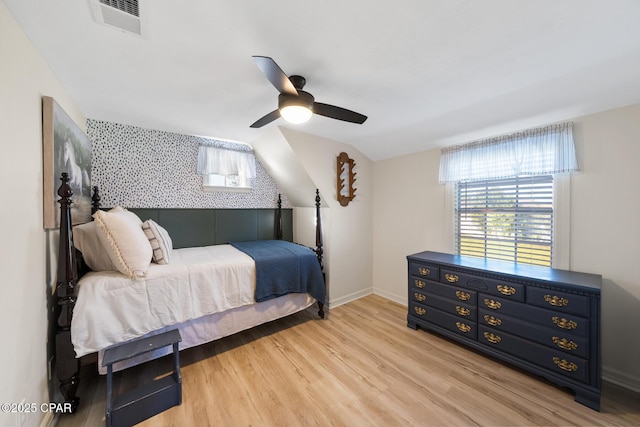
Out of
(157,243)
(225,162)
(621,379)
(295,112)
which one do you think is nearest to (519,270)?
(621,379)

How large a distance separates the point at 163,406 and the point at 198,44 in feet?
7.58

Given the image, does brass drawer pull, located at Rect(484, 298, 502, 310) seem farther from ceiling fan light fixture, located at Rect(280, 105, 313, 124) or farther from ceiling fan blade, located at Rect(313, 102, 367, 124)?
ceiling fan light fixture, located at Rect(280, 105, 313, 124)

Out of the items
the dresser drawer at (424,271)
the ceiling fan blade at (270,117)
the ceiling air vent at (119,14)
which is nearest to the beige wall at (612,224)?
the dresser drawer at (424,271)

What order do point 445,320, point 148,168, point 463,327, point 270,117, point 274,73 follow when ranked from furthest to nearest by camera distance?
point 148,168
point 445,320
point 463,327
point 270,117
point 274,73

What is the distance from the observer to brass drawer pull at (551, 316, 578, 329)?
5.47 feet

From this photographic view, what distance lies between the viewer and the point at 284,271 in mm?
2512

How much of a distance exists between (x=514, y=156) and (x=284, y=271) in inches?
101

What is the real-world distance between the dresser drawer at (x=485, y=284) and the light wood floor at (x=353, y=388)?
62 centimetres

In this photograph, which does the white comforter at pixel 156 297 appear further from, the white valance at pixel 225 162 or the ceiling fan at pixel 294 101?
the ceiling fan at pixel 294 101

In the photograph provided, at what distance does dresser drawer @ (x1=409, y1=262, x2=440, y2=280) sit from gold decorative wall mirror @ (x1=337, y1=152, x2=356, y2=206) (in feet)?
3.98

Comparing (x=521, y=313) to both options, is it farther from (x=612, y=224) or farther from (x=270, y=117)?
Answer: (x=270, y=117)

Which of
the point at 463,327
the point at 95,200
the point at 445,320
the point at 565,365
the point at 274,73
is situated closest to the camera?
the point at 274,73

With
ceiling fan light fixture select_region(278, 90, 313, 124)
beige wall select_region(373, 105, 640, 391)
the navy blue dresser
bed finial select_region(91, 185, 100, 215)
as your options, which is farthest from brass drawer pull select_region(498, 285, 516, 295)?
bed finial select_region(91, 185, 100, 215)

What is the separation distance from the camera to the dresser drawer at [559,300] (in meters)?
1.63
